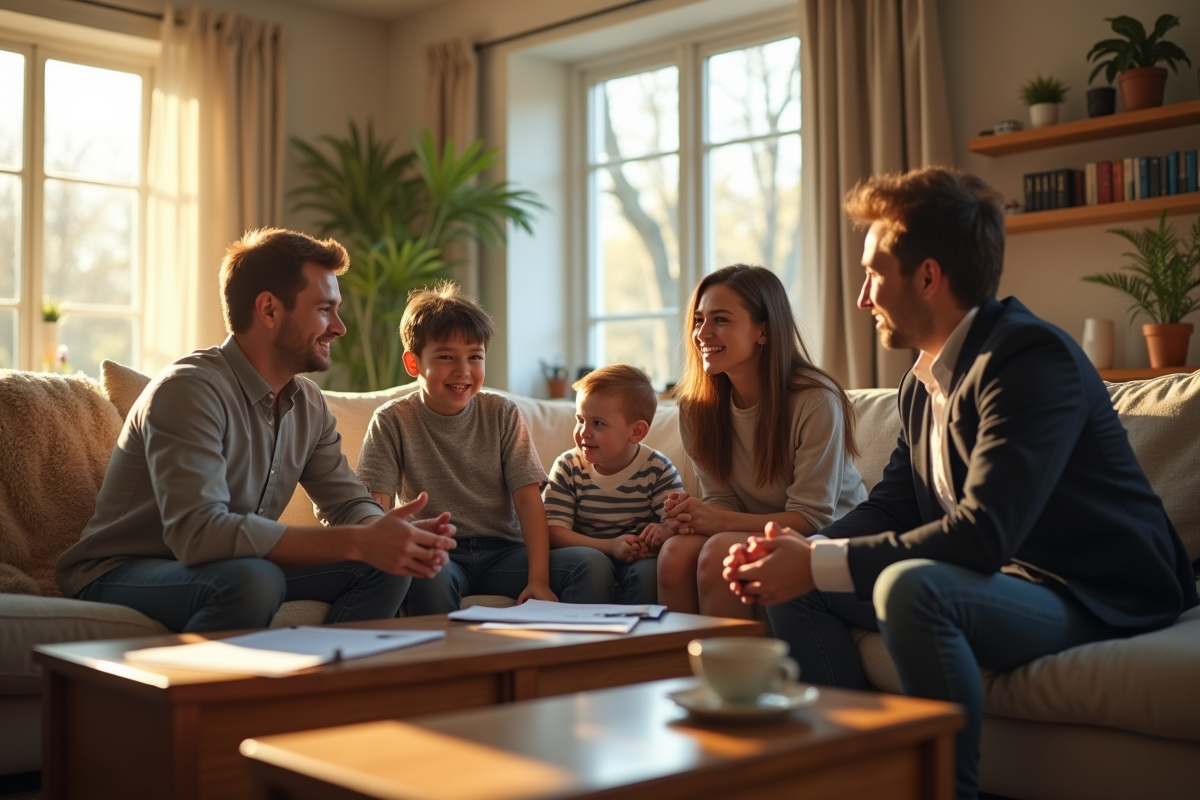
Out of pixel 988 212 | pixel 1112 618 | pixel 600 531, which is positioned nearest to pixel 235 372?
pixel 600 531

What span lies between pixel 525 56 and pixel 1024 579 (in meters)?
4.41

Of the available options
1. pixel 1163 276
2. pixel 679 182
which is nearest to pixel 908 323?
pixel 1163 276

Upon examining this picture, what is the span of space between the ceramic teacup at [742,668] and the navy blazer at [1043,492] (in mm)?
519

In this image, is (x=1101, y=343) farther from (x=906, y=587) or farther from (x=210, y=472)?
(x=210, y=472)

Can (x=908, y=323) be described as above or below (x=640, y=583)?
above

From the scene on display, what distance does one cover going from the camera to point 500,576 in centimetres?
270

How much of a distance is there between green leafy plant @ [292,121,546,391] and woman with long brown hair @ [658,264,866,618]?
8.71 feet

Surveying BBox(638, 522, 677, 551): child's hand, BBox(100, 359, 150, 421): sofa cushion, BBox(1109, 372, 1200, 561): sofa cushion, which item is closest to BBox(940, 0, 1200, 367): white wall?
BBox(1109, 372, 1200, 561): sofa cushion

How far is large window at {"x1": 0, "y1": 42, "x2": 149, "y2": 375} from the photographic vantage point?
5141 millimetres

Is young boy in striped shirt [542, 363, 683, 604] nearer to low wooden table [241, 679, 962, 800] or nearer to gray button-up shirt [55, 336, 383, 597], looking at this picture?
gray button-up shirt [55, 336, 383, 597]

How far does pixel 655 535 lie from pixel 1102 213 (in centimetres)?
219

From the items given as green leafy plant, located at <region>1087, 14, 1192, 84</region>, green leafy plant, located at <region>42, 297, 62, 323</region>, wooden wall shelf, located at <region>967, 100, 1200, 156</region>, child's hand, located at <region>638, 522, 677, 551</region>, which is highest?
green leafy plant, located at <region>1087, 14, 1192, 84</region>

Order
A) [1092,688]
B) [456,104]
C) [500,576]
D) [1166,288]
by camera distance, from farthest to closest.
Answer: [456,104], [1166,288], [500,576], [1092,688]

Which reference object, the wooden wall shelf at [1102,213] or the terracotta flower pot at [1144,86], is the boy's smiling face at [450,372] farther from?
the terracotta flower pot at [1144,86]
